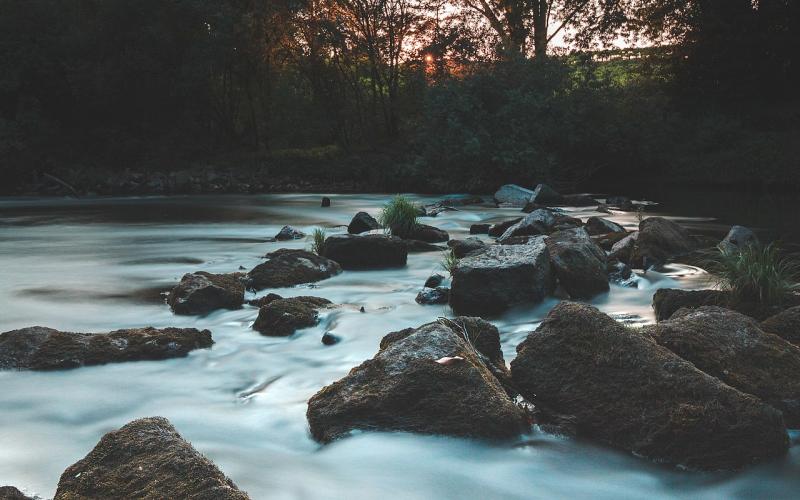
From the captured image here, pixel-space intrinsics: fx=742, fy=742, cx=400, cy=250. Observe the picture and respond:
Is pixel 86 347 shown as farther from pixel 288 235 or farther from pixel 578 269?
pixel 288 235

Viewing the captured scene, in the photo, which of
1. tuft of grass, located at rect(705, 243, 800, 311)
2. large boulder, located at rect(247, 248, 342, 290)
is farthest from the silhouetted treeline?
tuft of grass, located at rect(705, 243, 800, 311)

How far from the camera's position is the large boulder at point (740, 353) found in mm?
5172

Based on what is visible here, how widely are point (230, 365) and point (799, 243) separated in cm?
1195

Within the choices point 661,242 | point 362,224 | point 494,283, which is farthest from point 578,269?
point 362,224

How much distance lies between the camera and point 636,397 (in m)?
4.92

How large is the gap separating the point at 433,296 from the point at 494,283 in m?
1.02

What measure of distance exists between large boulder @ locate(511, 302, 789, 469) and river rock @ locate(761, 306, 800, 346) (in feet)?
4.76

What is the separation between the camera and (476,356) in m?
5.57

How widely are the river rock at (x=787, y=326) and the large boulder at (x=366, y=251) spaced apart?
21.4 feet

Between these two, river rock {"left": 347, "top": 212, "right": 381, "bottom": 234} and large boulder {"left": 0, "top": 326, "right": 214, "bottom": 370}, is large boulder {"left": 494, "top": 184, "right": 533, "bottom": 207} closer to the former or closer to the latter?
river rock {"left": 347, "top": 212, "right": 381, "bottom": 234}

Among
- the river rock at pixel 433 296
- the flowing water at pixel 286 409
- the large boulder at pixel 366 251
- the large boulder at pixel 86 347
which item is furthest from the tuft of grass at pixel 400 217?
the large boulder at pixel 86 347

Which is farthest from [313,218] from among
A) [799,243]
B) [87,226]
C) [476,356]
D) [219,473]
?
[219,473]

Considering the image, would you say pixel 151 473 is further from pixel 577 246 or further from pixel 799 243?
pixel 799 243

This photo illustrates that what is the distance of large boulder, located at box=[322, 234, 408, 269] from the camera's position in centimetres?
1184
